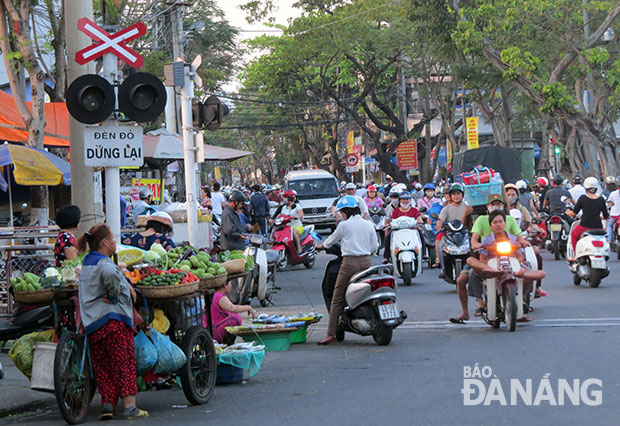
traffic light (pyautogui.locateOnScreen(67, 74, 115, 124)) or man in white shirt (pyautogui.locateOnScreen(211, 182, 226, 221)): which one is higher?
traffic light (pyautogui.locateOnScreen(67, 74, 115, 124))

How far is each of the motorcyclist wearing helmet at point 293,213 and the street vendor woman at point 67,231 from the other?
1102 centimetres

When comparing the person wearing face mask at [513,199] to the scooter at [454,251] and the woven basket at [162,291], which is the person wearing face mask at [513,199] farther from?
the woven basket at [162,291]

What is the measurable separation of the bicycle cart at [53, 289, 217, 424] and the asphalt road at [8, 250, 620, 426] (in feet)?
0.83

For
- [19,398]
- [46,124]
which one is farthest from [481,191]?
[46,124]

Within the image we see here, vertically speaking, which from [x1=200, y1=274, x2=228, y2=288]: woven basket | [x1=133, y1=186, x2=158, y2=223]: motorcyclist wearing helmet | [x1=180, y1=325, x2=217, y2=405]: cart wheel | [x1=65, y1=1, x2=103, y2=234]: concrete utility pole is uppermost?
[x1=65, y1=1, x2=103, y2=234]: concrete utility pole

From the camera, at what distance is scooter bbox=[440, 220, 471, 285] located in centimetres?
1602

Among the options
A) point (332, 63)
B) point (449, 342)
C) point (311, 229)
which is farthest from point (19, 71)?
point (332, 63)

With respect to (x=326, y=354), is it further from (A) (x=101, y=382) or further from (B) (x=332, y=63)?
(B) (x=332, y=63)

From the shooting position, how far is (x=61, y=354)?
7125 millimetres

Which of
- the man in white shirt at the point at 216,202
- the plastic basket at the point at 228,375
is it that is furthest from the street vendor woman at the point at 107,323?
the man in white shirt at the point at 216,202

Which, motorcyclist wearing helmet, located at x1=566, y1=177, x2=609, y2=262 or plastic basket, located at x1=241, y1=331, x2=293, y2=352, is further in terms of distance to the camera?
motorcyclist wearing helmet, located at x1=566, y1=177, x2=609, y2=262

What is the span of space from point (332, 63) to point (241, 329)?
4175cm

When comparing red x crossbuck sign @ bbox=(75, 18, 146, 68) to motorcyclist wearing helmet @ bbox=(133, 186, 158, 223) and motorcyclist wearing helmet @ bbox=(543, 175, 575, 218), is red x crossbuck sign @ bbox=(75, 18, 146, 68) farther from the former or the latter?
motorcyclist wearing helmet @ bbox=(543, 175, 575, 218)

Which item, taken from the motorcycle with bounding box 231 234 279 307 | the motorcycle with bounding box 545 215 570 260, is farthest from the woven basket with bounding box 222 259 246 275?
the motorcycle with bounding box 545 215 570 260
